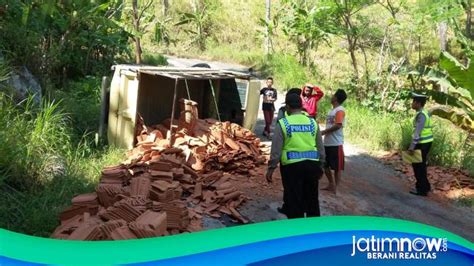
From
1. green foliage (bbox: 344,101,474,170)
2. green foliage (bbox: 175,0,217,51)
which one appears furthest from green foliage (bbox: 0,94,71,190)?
green foliage (bbox: 175,0,217,51)

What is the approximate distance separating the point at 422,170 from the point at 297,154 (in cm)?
422

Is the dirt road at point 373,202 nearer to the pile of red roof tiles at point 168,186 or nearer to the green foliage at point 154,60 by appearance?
the pile of red roof tiles at point 168,186

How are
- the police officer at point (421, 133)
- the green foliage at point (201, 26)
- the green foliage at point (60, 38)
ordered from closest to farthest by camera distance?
the police officer at point (421, 133), the green foliage at point (60, 38), the green foliage at point (201, 26)

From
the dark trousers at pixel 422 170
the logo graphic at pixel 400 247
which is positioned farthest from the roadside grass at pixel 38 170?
the dark trousers at pixel 422 170

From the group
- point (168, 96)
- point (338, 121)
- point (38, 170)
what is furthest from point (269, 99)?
point (38, 170)

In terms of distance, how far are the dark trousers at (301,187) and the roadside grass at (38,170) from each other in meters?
2.41

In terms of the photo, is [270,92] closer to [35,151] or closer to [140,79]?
[140,79]

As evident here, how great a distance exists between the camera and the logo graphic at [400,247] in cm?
248

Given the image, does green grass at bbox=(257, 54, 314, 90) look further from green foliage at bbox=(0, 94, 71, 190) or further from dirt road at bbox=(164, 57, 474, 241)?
green foliage at bbox=(0, 94, 71, 190)

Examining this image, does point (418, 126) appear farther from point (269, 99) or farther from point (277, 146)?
point (277, 146)

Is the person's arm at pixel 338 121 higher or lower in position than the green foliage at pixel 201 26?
lower

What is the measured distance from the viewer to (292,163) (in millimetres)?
4930

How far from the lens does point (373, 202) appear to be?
7.64 metres

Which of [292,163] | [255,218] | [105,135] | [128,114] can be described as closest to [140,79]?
[128,114]
